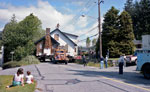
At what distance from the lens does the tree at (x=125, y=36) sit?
126 feet

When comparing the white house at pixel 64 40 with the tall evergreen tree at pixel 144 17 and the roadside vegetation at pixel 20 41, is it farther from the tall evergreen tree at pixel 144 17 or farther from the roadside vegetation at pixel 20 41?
the tall evergreen tree at pixel 144 17

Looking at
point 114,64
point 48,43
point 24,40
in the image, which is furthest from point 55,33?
point 114,64

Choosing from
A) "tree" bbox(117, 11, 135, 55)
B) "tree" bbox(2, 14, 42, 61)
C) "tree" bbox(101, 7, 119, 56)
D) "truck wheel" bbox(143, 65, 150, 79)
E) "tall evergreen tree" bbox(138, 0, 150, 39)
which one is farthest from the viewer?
"tall evergreen tree" bbox(138, 0, 150, 39)

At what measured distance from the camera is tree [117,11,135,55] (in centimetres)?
3850

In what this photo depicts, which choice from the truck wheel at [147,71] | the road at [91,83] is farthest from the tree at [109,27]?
the truck wheel at [147,71]

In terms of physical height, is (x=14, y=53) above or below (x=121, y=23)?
below

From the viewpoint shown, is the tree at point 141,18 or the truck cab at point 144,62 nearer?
the truck cab at point 144,62

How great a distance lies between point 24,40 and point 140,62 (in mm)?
28841

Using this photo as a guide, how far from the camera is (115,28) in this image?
41.0m

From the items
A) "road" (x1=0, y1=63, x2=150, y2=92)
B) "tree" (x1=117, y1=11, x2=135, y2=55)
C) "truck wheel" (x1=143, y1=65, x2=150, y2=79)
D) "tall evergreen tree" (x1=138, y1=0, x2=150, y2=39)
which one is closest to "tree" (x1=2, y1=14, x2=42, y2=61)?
"tree" (x1=117, y1=11, x2=135, y2=55)

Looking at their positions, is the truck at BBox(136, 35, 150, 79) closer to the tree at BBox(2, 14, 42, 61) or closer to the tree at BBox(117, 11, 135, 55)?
the tree at BBox(117, 11, 135, 55)

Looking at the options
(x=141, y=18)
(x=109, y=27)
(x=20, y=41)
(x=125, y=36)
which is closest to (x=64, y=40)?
(x=20, y=41)

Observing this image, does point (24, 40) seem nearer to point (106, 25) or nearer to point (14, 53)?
point (14, 53)

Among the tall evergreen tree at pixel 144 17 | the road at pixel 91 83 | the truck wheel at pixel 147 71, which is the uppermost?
the tall evergreen tree at pixel 144 17
